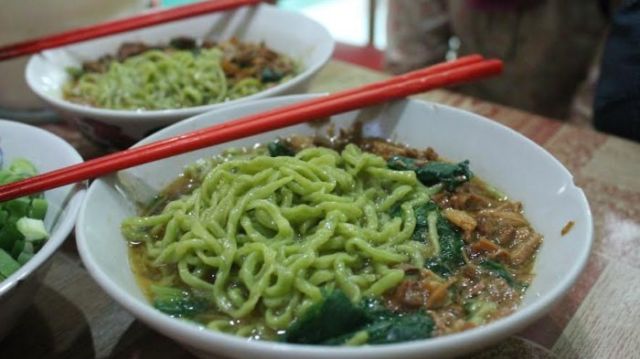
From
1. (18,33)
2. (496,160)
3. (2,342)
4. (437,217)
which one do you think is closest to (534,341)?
(437,217)

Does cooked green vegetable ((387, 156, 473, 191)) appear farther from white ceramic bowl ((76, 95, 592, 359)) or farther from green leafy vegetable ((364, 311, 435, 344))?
green leafy vegetable ((364, 311, 435, 344))

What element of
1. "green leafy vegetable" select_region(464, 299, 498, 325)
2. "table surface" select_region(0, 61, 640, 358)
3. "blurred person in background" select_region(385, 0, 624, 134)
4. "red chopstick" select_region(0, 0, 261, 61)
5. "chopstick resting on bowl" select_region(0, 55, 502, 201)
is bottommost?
"blurred person in background" select_region(385, 0, 624, 134)

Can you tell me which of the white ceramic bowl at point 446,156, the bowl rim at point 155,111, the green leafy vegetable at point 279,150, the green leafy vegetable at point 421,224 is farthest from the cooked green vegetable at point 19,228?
the green leafy vegetable at point 421,224

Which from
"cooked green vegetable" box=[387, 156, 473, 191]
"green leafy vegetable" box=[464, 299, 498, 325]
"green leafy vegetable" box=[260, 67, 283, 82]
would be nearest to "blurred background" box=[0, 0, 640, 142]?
"green leafy vegetable" box=[260, 67, 283, 82]

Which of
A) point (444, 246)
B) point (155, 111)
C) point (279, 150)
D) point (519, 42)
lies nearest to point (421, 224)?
point (444, 246)

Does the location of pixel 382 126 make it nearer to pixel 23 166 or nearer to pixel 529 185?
pixel 529 185
